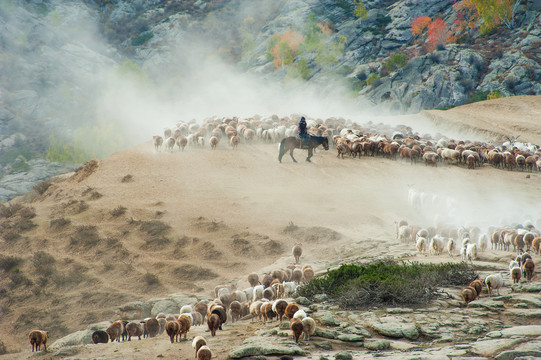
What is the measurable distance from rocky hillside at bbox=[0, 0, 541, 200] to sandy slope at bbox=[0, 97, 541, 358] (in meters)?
38.5

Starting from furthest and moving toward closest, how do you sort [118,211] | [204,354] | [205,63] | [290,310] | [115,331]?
[205,63] < [118,211] < [115,331] < [290,310] < [204,354]

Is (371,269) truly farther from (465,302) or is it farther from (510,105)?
(510,105)

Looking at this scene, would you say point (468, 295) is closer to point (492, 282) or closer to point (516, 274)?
point (492, 282)

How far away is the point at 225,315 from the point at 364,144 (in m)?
19.0

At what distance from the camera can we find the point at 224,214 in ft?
60.9

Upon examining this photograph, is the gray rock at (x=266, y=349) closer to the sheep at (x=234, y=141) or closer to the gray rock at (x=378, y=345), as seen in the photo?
the gray rock at (x=378, y=345)

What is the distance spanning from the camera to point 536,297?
9.07 metres

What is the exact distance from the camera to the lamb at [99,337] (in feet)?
31.3

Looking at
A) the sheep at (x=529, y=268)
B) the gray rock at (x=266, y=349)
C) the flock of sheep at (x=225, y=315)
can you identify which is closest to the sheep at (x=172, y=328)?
the flock of sheep at (x=225, y=315)

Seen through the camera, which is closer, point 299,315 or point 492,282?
point 299,315

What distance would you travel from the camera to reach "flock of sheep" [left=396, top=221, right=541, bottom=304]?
10.6 metres

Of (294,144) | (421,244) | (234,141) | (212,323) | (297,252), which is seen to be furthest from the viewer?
(234,141)

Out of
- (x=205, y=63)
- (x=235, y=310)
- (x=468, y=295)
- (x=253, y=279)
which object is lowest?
(x=235, y=310)

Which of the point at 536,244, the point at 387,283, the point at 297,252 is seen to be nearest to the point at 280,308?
the point at 387,283
